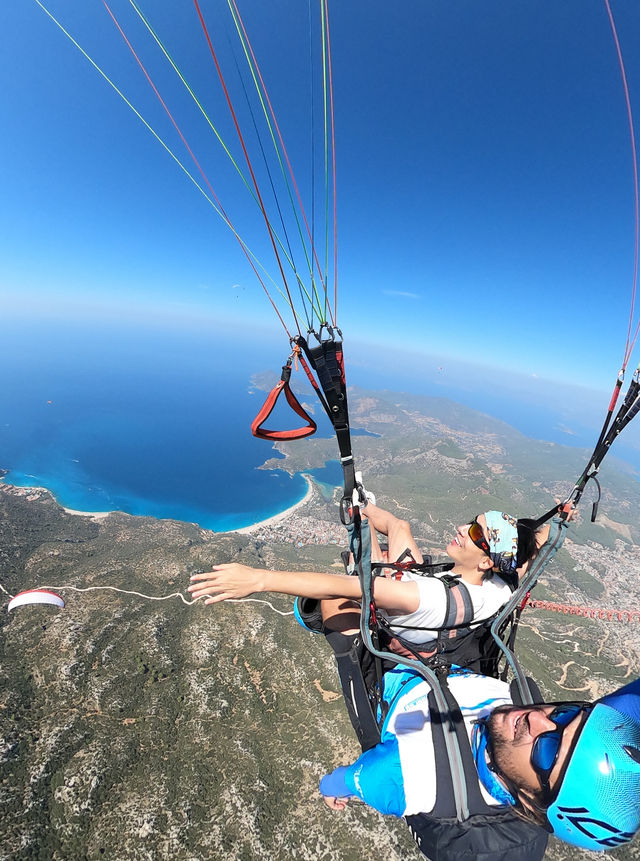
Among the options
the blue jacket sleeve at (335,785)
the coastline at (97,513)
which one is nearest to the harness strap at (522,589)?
the blue jacket sleeve at (335,785)

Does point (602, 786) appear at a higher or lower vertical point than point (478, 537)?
lower

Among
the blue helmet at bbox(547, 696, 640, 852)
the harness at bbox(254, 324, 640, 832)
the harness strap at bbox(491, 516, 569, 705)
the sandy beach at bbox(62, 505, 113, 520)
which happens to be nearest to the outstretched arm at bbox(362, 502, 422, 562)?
the harness at bbox(254, 324, 640, 832)

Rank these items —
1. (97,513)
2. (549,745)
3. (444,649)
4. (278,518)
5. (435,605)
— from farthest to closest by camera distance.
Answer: (278,518)
(97,513)
(444,649)
(435,605)
(549,745)

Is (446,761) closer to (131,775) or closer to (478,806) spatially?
(478,806)

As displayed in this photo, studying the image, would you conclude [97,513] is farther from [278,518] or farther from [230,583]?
[230,583]

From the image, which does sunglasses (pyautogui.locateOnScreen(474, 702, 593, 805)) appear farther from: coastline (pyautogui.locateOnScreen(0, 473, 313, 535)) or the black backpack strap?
coastline (pyautogui.locateOnScreen(0, 473, 313, 535))

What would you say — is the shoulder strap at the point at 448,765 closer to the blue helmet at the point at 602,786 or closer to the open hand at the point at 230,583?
the blue helmet at the point at 602,786

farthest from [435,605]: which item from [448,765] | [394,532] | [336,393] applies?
[336,393]
